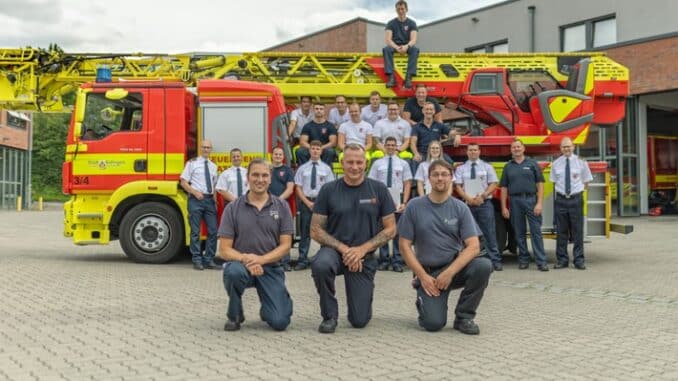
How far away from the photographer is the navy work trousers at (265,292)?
610 cm

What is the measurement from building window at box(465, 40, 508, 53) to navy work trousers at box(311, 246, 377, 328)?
1013 inches

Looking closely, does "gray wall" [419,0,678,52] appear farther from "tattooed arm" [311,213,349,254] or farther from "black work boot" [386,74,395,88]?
"tattooed arm" [311,213,349,254]

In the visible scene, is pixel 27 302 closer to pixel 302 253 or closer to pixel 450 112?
pixel 302 253

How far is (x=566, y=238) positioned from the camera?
438 inches

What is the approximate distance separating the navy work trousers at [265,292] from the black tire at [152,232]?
535 cm

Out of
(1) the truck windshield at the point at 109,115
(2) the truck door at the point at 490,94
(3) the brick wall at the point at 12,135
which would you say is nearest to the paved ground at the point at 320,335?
(1) the truck windshield at the point at 109,115

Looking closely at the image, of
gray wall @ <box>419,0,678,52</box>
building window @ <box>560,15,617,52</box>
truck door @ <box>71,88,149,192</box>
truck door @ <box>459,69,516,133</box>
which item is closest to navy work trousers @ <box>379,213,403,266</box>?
truck door @ <box>459,69,516,133</box>

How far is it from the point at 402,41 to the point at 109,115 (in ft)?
16.5

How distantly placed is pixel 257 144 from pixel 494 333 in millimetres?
6175

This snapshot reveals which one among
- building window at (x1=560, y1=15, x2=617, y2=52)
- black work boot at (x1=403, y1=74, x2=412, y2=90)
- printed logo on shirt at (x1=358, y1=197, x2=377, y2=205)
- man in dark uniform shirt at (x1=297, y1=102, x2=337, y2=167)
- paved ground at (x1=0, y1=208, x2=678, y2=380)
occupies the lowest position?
paved ground at (x1=0, y1=208, x2=678, y2=380)

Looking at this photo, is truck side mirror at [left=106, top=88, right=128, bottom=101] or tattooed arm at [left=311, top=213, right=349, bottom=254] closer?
tattooed arm at [left=311, top=213, right=349, bottom=254]

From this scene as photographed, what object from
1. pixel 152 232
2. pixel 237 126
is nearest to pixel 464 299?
pixel 237 126

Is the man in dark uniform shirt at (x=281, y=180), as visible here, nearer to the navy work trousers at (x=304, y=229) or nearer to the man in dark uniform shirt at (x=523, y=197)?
the navy work trousers at (x=304, y=229)

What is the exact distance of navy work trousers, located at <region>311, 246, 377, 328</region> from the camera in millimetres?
6223
